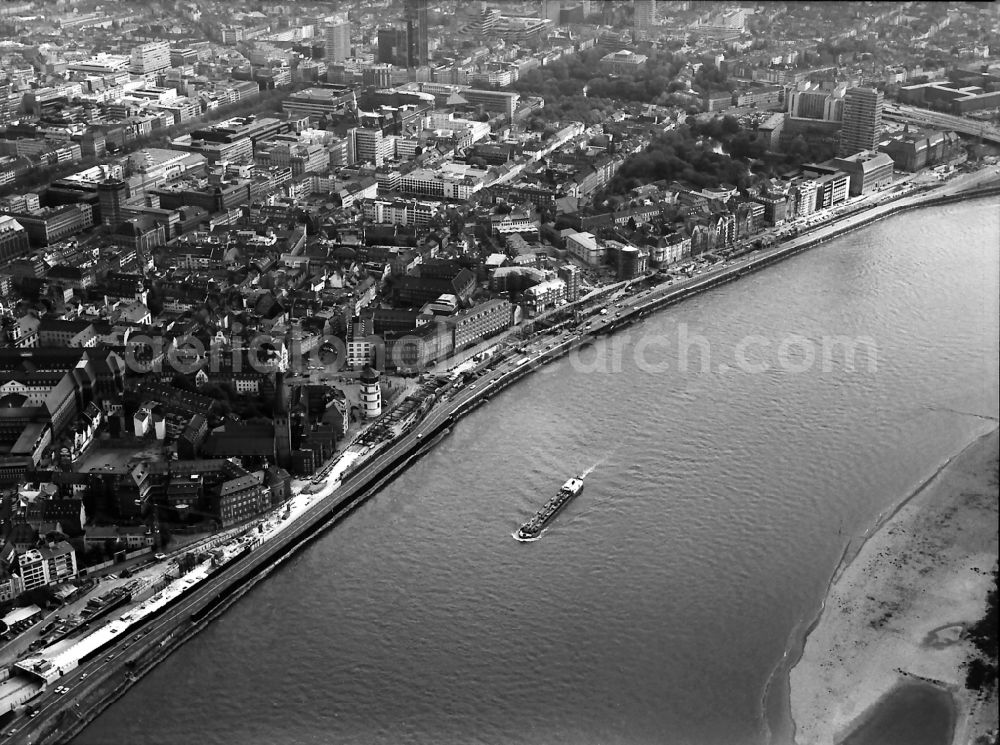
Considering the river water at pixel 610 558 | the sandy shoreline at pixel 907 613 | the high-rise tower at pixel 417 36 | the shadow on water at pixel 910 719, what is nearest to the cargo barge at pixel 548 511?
the river water at pixel 610 558

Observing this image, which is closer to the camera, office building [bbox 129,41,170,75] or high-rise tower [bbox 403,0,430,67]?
office building [bbox 129,41,170,75]

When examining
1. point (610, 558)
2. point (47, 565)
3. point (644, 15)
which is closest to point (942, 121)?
point (644, 15)

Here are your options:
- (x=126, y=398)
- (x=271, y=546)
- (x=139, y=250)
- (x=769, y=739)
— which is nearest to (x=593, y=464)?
(x=271, y=546)

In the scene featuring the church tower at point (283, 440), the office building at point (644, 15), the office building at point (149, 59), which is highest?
the office building at point (644, 15)

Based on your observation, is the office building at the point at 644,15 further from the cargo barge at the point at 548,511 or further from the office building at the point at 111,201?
the cargo barge at the point at 548,511

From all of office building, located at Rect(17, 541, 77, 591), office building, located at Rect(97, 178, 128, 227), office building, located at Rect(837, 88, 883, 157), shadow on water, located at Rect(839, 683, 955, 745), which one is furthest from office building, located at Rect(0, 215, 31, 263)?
office building, located at Rect(837, 88, 883, 157)

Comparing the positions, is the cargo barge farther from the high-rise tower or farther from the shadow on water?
the high-rise tower
